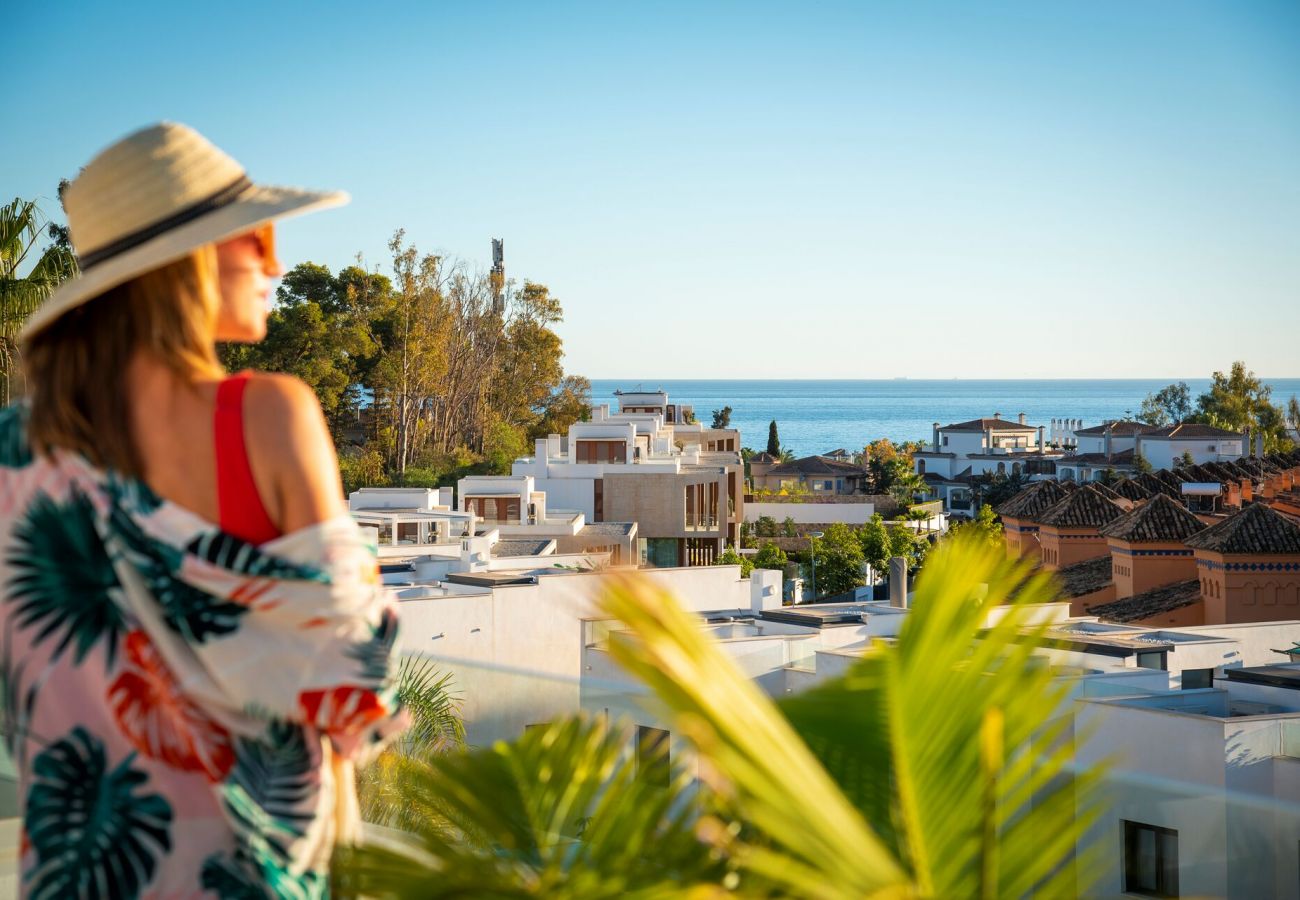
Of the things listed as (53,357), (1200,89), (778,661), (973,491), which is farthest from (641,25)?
(53,357)

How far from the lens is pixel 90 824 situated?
1319 mm

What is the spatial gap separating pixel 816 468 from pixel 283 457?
59704 mm

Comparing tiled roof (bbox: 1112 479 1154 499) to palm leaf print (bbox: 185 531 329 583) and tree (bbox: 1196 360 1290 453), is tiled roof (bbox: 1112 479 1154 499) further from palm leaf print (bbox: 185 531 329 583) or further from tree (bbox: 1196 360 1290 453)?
Result: tree (bbox: 1196 360 1290 453)

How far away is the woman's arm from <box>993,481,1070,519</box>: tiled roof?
3104 centimetres

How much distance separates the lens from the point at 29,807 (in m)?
1.34

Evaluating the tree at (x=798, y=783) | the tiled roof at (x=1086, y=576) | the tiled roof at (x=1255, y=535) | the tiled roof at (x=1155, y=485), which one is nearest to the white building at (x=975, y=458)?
the tiled roof at (x=1155, y=485)

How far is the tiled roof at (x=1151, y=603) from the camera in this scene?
23656 mm

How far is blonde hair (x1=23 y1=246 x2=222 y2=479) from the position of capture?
1.30 metres

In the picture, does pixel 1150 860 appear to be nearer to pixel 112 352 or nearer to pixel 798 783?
pixel 798 783

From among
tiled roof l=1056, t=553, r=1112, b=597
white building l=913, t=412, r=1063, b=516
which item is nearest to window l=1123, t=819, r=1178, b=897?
tiled roof l=1056, t=553, r=1112, b=597

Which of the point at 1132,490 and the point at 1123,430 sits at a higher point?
the point at 1123,430

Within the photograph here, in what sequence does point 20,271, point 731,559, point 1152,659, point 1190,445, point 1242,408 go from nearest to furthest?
point 20,271 → point 1152,659 → point 731,559 → point 1190,445 → point 1242,408

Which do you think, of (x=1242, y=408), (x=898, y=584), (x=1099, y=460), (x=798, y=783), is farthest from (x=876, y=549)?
(x=1242, y=408)

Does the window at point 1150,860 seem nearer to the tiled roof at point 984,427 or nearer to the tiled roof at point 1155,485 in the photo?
the tiled roof at point 1155,485
